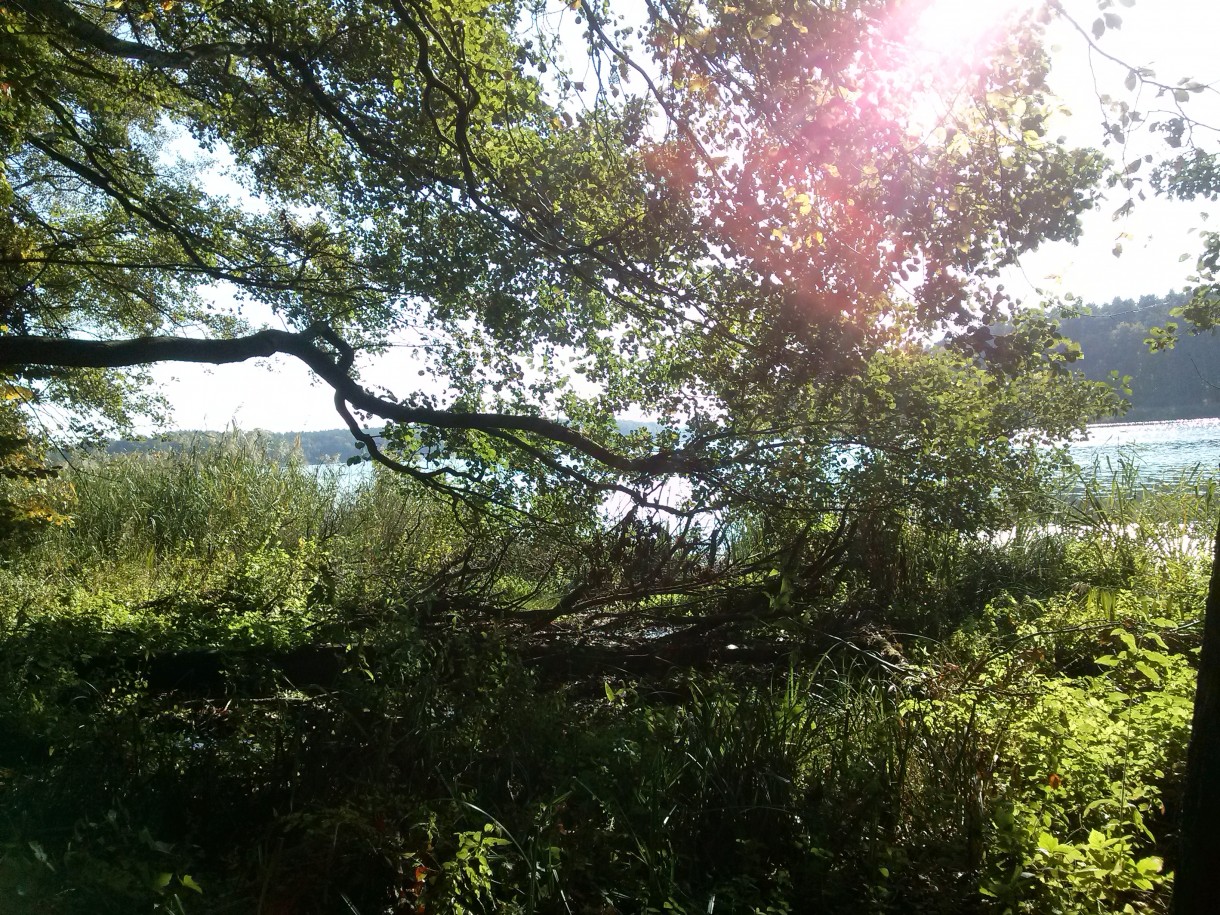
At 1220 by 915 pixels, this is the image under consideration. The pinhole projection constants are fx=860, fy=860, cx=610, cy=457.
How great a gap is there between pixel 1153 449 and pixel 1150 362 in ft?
15.5

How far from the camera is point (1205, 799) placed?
238 cm

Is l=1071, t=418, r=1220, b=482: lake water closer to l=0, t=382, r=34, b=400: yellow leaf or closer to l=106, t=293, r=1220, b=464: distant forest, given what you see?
l=106, t=293, r=1220, b=464: distant forest

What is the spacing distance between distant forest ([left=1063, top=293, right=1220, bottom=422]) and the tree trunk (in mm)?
9144

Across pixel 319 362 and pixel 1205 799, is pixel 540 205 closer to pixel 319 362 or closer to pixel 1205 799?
pixel 319 362

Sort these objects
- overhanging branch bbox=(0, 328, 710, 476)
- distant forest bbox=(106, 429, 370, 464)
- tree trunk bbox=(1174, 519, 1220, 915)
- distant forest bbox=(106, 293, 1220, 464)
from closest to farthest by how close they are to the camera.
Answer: tree trunk bbox=(1174, 519, 1220, 915) → overhanging branch bbox=(0, 328, 710, 476) → distant forest bbox=(106, 293, 1220, 464) → distant forest bbox=(106, 429, 370, 464)

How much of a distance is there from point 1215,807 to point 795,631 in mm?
3387

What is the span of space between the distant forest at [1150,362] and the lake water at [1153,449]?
60 centimetres

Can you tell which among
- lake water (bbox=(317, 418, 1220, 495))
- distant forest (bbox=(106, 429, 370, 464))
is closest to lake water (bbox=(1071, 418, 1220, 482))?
lake water (bbox=(317, 418, 1220, 495))

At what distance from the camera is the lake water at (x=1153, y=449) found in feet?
34.5

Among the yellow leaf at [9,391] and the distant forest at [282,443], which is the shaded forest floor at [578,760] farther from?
the distant forest at [282,443]

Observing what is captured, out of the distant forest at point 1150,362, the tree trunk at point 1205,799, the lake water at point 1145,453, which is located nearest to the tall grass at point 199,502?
the lake water at point 1145,453

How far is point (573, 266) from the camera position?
5.71 meters

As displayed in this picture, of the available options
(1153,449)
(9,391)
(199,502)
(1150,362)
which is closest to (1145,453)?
(1153,449)

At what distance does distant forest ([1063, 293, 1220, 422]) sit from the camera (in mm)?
12672
